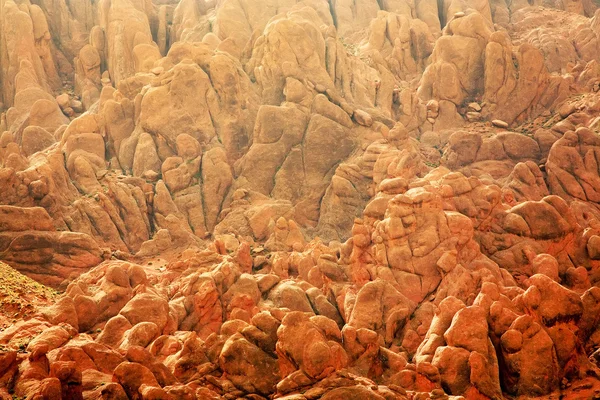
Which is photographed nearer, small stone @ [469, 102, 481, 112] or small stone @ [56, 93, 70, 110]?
small stone @ [469, 102, 481, 112]

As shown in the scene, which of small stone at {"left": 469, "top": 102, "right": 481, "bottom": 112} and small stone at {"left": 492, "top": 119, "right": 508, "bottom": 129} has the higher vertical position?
small stone at {"left": 469, "top": 102, "right": 481, "bottom": 112}

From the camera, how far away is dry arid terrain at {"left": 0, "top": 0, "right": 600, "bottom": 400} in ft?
90.7

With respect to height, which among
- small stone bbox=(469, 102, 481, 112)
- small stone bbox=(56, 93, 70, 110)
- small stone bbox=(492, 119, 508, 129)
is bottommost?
small stone bbox=(492, 119, 508, 129)

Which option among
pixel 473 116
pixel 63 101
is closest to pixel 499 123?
pixel 473 116

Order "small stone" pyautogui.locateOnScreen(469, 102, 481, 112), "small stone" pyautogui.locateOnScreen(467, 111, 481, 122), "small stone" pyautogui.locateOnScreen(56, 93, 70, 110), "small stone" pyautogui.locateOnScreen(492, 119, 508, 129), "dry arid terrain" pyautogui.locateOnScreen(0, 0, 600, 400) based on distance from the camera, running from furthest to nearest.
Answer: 1. "small stone" pyautogui.locateOnScreen(56, 93, 70, 110)
2. "small stone" pyautogui.locateOnScreen(469, 102, 481, 112)
3. "small stone" pyautogui.locateOnScreen(467, 111, 481, 122)
4. "small stone" pyautogui.locateOnScreen(492, 119, 508, 129)
5. "dry arid terrain" pyautogui.locateOnScreen(0, 0, 600, 400)

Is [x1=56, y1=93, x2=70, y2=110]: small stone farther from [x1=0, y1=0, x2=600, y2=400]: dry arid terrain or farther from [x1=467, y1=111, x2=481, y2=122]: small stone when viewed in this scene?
[x1=467, y1=111, x2=481, y2=122]: small stone

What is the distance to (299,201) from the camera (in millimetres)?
60375

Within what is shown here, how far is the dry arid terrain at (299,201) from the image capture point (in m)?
27.6

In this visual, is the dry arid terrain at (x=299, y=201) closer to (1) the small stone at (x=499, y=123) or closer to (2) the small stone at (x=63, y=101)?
(1) the small stone at (x=499, y=123)

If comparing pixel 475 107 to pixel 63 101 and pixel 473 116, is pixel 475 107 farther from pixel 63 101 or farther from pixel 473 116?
pixel 63 101

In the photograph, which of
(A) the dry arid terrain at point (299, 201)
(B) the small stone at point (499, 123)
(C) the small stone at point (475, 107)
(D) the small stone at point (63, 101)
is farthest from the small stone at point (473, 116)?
(D) the small stone at point (63, 101)

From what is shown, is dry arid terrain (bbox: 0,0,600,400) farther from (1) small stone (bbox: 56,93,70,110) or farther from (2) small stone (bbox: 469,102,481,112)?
(1) small stone (bbox: 56,93,70,110)

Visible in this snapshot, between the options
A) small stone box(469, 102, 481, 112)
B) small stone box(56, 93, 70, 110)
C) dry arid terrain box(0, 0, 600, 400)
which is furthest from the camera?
small stone box(56, 93, 70, 110)

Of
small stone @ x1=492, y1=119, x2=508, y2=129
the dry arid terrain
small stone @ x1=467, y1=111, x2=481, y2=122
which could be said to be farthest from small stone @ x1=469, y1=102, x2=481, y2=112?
small stone @ x1=492, y1=119, x2=508, y2=129
